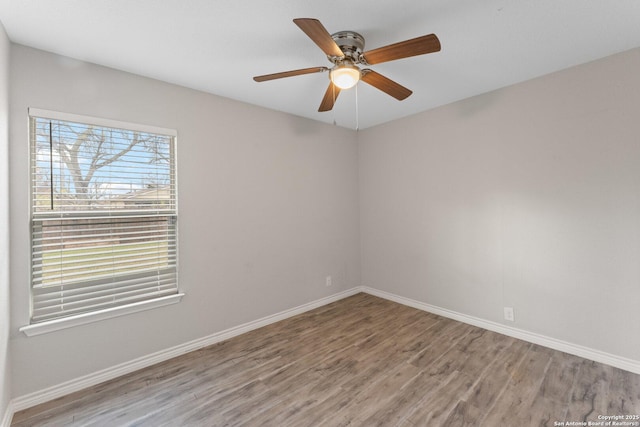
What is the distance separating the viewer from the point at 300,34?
1814 mm

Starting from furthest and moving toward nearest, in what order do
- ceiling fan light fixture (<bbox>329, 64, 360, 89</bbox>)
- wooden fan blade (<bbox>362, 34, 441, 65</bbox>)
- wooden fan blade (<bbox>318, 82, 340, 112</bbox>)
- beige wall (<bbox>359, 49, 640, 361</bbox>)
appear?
beige wall (<bbox>359, 49, 640, 361</bbox>), wooden fan blade (<bbox>318, 82, 340, 112</bbox>), ceiling fan light fixture (<bbox>329, 64, 360, 89</bbox>), wooden fan blade (<bbox>362, 34, 441, 65</bbox>)

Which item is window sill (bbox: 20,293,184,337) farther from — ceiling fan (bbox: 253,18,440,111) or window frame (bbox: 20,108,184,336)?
ceiling fan (bbox: 253,18,440,111)

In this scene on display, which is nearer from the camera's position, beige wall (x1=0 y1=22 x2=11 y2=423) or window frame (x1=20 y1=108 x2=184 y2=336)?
beige wall (x1=0 y1=22 x2=11 y2=423)

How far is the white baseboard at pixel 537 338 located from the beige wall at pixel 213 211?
3.58ft

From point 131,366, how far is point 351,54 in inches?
113

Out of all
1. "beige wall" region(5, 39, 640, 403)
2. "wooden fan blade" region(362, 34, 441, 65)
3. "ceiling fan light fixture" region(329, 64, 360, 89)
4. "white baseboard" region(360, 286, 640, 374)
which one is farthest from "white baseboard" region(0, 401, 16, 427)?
"white baseboard" region(360, 286, 640, 374)

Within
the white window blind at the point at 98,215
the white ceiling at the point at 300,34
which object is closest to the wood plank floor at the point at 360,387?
the white window blind at the point at 98,215

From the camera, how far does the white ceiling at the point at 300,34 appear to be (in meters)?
1.58

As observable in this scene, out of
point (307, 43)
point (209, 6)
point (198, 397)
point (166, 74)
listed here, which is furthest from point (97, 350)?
point (307, 43)

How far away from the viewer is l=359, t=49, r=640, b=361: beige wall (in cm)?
215

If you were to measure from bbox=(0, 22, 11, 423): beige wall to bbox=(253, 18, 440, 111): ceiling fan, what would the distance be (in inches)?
59.6

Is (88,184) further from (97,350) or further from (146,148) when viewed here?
(97,350)

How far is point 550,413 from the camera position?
175 centimetres

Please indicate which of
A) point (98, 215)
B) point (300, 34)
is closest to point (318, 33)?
point (300, 34)
